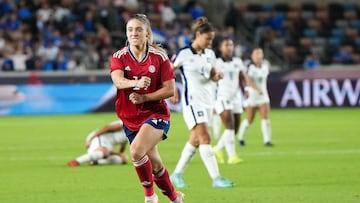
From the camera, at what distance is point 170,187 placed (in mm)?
10148

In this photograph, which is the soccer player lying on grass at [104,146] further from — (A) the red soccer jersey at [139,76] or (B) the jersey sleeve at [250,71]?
(A) the red soccer jersey at [139,76]

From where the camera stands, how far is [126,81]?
9.50m

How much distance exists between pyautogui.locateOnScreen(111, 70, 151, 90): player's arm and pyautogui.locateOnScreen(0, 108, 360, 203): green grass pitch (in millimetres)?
2161

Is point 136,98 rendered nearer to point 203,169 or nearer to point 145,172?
point 145,172

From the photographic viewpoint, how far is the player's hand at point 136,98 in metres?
9.44

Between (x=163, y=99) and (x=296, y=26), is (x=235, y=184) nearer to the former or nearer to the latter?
(x=163, y=99)

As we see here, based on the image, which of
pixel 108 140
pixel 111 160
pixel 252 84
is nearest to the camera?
pixel 108 140

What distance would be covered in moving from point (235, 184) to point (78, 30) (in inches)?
856

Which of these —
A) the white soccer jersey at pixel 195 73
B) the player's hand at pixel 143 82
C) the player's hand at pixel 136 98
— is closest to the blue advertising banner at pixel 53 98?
the white soccer jersey at pixel 195 73

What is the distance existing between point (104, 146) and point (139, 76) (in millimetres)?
6361

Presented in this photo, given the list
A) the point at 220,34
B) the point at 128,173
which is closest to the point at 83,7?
the point at 220,34

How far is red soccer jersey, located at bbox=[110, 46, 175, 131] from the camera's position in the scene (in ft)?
32.1

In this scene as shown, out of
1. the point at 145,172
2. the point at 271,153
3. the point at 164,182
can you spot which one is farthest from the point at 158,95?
the point at 271,153

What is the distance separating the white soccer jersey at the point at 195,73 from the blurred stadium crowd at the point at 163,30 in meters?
18.5
